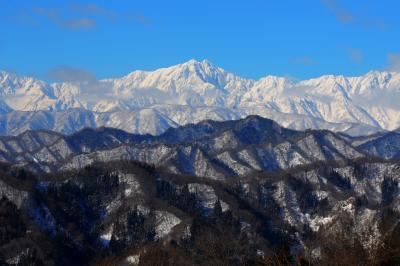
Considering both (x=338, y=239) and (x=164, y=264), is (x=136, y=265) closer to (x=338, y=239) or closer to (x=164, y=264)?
(x=164, y=264)

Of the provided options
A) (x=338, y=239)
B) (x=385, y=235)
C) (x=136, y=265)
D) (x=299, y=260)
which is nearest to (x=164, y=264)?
(x=136, y=265)

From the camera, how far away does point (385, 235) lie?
138 m

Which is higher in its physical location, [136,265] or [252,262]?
[252,262]

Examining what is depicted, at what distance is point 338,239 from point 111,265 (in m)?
54.5

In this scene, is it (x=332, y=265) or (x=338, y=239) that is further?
(x=338, y=239)

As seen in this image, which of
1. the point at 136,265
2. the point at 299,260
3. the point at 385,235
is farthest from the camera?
the point at 136,265

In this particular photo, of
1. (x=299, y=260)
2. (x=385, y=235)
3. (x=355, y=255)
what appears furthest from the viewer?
(x=385, y=235)

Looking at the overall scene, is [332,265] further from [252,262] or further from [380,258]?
[252,262]

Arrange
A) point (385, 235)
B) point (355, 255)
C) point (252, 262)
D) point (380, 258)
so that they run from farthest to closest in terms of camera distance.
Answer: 1. point (252, 262)
2. point (385, 235)
3. point (355, 255)
4. point (380, 258)

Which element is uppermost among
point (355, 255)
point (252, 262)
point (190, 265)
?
point (355, 255)

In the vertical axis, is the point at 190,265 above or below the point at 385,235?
below

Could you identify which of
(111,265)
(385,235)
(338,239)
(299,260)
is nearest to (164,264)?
(111,265)

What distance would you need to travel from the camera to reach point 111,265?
583 ft

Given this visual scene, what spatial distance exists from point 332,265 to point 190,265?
85.9 meters
